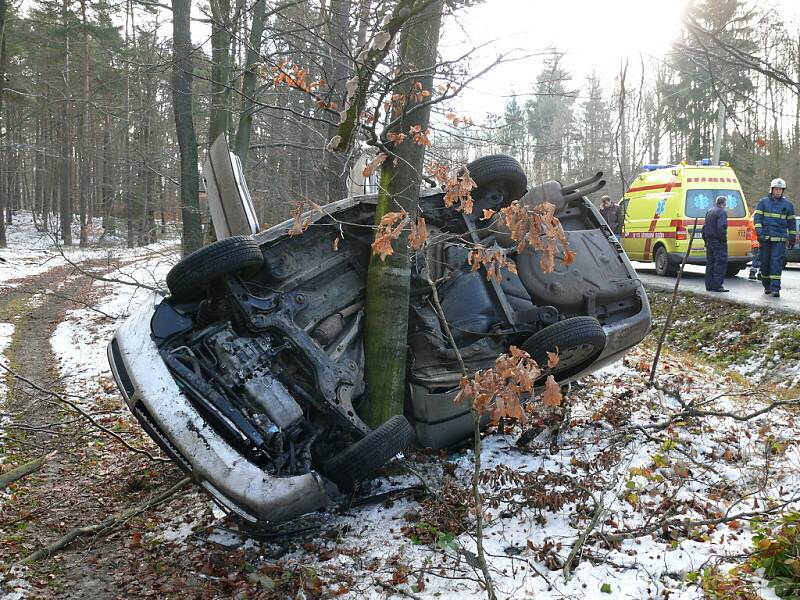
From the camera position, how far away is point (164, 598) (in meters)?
3.55

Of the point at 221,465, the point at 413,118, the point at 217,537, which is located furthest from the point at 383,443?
the point at 413,118

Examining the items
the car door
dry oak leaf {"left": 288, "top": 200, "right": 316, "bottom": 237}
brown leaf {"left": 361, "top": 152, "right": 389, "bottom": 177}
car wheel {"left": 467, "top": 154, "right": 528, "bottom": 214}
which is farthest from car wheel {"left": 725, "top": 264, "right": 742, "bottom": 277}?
dry oak leaf {"left": 288, "top": 200, "right": 316, "bottom": 237}

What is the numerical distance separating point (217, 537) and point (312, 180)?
10.2m

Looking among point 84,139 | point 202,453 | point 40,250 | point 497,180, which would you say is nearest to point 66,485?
point 202,453

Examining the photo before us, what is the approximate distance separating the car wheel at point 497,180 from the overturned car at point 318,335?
0.01m

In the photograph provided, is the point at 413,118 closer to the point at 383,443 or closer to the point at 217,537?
the point at 383,443

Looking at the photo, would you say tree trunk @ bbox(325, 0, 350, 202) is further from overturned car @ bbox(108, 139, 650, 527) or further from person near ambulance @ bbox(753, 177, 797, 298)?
person near ambulance @ bbox(753, 177, 797, 298)

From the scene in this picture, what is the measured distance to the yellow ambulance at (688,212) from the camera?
1230 centimetres

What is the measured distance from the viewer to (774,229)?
945 cm

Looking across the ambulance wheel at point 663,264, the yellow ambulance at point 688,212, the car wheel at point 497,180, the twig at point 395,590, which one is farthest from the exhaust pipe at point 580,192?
the ambulance wheel at point 663,264

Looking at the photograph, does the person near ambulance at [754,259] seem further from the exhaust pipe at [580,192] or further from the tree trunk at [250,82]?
the tree trunk at [250,82]

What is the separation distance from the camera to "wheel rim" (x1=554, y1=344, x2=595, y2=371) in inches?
185

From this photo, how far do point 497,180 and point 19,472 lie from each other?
4438 millimetres

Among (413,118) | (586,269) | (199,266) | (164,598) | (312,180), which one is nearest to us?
(164,598)
